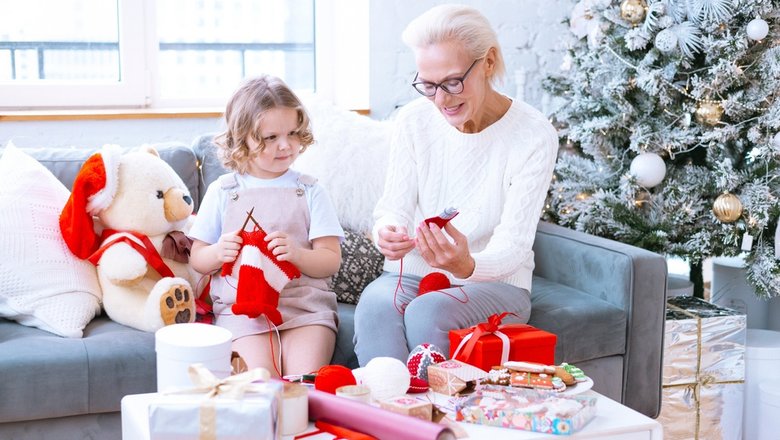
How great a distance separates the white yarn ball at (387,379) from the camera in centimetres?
147

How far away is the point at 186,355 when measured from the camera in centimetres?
131

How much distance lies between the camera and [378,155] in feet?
8.37

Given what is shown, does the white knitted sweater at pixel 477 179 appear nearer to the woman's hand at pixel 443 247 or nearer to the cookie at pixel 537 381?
the woman's hand at pixel 443 247

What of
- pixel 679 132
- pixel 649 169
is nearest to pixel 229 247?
pixel 649 169

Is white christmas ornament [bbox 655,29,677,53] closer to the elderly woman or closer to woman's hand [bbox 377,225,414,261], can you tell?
the elderly woman

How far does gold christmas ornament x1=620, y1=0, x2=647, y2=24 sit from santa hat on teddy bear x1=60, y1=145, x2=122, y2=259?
5.17ft

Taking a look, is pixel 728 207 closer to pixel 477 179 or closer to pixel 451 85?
pixel 477 179

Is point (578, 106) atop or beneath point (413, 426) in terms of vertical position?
atop

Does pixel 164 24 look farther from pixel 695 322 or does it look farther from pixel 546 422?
pixel 546 422

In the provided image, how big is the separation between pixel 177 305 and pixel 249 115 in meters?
0.46

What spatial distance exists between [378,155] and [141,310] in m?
0.83

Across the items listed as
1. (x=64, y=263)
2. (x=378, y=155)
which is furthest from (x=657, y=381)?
(x=64, y=263)

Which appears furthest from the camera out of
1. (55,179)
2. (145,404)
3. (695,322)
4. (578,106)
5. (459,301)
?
(578,106)

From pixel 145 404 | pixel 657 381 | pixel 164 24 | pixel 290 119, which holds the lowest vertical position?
pixel 657 381
